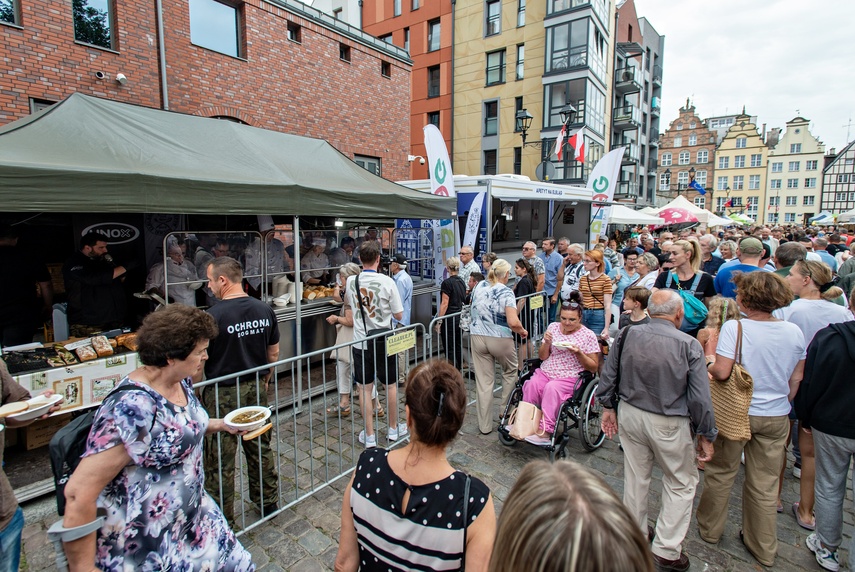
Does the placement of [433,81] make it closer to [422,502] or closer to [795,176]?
[422,502]

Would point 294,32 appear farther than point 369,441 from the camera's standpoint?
Yes

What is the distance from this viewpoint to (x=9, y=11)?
26.5 feet

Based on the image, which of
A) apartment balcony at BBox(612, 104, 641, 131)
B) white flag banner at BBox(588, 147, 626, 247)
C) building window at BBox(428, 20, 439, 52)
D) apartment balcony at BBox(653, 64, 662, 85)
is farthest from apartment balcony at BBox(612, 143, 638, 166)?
white flag banner at BBox(588, 147, 626, 247)

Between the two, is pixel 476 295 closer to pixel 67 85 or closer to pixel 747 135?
pixel 67 85

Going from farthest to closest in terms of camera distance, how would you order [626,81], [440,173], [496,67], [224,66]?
[626,81]
[496,67]
[224,66]
[440,173]

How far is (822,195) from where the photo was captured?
65.9 meters

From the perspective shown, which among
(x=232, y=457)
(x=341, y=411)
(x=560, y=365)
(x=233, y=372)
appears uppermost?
(x=233, y=372)

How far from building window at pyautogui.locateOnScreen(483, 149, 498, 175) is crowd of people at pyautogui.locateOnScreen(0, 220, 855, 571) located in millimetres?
24632

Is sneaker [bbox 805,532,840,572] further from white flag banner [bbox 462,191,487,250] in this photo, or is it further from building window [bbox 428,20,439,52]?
building window [bbox 428,20,439,52]

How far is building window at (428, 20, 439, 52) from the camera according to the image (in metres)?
30.0

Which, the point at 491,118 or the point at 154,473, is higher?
the point at 491,118

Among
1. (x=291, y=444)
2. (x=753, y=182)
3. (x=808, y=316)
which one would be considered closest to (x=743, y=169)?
(x=753, y=182)

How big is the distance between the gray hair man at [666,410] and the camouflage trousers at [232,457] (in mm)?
2537

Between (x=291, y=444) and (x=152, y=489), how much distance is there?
293cm
